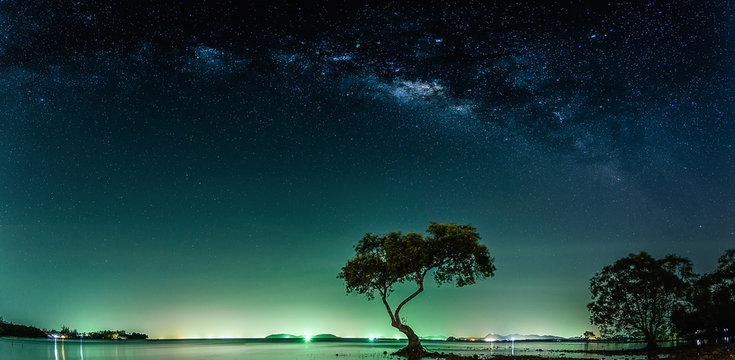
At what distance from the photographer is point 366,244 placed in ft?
131

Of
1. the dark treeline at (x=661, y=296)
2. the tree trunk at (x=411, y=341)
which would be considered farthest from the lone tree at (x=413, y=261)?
the dark treeline at (x=661, y=296)

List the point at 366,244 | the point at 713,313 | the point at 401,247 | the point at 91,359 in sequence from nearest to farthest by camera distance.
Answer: the point at 401,247 < the point at 366,244 < the point at 713,313 < the point at 91,359

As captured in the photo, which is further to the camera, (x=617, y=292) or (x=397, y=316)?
(x=617, y=292)

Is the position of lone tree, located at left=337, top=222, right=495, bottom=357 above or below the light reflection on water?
above

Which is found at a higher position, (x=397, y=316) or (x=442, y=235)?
(x=442, y=235)

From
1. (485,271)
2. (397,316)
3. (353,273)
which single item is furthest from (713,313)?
(353,273)

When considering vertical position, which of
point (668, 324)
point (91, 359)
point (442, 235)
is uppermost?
point (442, 235)

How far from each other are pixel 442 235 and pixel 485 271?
5.14 meters

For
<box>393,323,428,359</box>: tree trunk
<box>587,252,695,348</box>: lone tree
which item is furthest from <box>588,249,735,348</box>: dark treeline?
<box>393,323,428,359</box>: tree trunk

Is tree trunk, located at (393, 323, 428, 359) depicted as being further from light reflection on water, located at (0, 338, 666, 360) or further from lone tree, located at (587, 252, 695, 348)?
lone tree, located at (587, 252, 695, 348)

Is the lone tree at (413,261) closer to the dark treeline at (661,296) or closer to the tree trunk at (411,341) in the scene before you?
the tree trunk at (411,341)

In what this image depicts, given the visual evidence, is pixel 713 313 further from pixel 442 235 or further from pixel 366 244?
pixel 366 244

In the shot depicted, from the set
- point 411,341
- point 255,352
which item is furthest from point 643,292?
point 255,352

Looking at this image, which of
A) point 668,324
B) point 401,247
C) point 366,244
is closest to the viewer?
point 401,247
